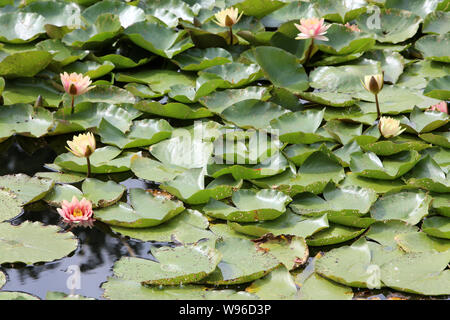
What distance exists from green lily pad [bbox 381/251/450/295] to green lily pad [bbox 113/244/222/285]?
0.64 metres

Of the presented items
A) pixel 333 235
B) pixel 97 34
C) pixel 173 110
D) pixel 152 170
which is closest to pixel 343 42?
pixel 173 110

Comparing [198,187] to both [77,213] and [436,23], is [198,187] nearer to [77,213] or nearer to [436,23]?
[77,213]

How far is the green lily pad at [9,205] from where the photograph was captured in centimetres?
281

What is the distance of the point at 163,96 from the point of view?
12.4 feet

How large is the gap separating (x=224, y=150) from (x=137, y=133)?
0.47 metres

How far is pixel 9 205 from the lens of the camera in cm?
287

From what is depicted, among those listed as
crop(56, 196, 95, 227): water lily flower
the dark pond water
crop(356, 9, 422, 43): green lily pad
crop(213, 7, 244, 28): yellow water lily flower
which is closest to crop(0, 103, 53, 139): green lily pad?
the dark pond water

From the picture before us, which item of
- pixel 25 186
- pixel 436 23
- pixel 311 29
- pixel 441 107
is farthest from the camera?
pixel 436 23

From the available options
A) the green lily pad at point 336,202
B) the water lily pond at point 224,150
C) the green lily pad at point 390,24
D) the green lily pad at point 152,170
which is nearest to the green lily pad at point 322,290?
the water lily pond at point 224,150

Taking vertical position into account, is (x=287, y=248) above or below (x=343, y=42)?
below

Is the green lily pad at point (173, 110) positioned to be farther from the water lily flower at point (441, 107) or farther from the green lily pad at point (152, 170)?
the water lily flower at point (441, 107)

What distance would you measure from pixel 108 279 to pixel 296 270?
0.70m
